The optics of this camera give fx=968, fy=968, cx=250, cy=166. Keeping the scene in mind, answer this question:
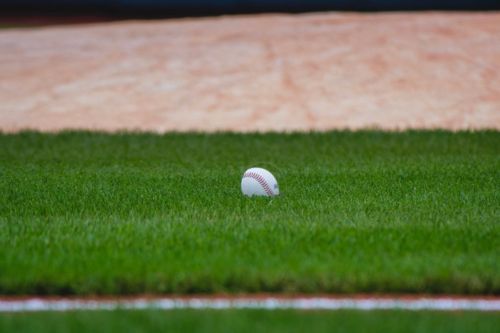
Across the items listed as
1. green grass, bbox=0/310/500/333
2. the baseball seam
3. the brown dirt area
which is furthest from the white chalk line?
the brown dirt area

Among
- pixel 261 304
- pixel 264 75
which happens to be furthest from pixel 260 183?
pixel 264 75

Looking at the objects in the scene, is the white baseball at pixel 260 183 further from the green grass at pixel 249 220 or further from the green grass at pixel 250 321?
the green grass at pixel 250 321

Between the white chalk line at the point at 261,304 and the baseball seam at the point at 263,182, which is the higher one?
the white chalk line at the point at 261,304

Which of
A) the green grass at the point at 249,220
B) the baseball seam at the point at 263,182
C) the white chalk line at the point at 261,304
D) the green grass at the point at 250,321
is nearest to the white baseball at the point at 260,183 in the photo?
the baseball seam at the point at 263,182

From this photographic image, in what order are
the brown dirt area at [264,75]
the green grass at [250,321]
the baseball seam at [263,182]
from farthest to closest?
the brown dirt area at [264,75], the baseball seam at [263,182], the green grass at [250,321]

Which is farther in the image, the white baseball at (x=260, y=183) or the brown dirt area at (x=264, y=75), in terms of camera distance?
the brown dirt area at (x=264, y=75)

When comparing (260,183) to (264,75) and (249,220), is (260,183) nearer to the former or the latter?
(249,220)
